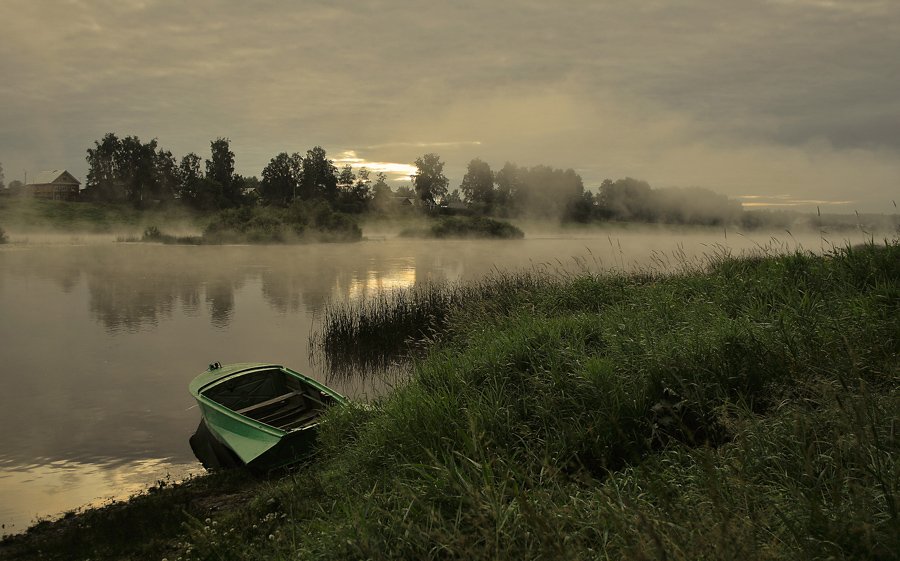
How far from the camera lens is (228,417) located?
30.4ft

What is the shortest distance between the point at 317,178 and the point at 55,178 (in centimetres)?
4705

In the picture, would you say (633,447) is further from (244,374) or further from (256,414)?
(244,374)

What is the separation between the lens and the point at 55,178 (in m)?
102

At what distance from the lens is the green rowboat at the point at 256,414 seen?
8523 millimetres

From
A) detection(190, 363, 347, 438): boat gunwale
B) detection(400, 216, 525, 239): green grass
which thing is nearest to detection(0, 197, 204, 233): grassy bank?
detection(400, 216, 525, 239): green grass

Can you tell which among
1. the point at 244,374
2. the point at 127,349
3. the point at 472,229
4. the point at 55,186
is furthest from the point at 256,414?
the point at 55,186

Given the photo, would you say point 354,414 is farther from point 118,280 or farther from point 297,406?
point 118,280

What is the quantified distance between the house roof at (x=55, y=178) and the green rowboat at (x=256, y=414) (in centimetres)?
11275

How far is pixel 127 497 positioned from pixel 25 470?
110 inches

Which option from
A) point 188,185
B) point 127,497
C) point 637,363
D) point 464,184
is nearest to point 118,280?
point 127,497

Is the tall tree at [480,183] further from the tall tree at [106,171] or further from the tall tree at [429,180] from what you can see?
the tall tree at [106,171]

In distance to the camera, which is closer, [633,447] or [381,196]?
[633,447]

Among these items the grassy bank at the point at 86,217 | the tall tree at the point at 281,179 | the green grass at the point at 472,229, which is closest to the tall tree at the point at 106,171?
the grassy bank at the point at 86,217

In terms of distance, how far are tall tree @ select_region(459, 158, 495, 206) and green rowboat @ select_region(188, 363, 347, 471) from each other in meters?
89.7
